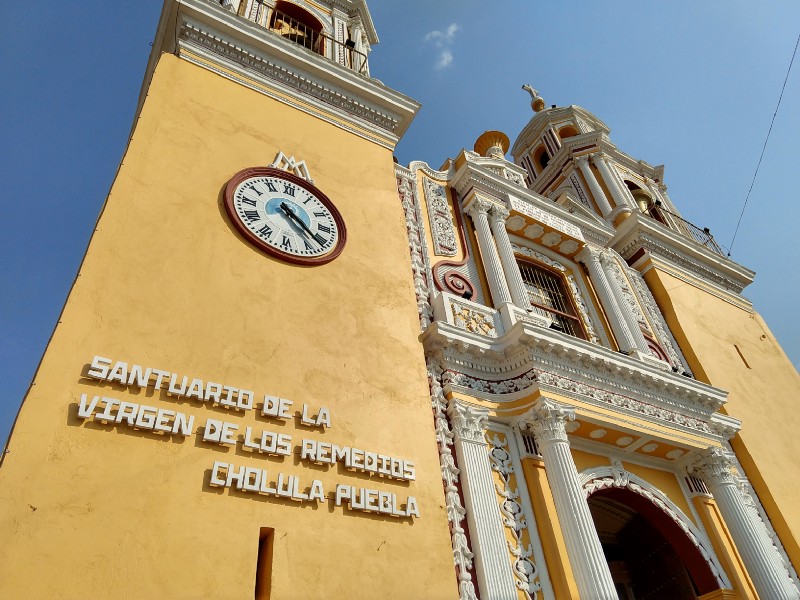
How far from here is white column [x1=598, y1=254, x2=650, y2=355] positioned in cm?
1047

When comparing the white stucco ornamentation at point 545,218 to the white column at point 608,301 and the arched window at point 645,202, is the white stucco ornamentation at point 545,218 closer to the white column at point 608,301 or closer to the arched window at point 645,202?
the white column at point 608,301

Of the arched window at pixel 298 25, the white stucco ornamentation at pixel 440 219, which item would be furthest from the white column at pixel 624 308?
the arched window at pixel 298 25

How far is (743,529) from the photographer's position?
846 centimetres

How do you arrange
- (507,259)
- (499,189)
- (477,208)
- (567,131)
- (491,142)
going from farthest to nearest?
1. (567,131)
2. (491,142)
3. (499,189)
4. (477,208)
5. (507,259)

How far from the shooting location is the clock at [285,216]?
6879 mm

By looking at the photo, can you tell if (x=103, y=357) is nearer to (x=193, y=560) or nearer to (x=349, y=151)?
(x=193, y=560)

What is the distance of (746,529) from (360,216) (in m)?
6.63

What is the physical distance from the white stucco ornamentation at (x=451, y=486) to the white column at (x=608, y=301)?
4.14m

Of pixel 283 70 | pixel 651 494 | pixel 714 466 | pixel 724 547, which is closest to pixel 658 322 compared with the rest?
pixel 714 466

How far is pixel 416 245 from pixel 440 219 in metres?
1.09

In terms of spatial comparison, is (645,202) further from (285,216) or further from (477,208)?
(285,216)

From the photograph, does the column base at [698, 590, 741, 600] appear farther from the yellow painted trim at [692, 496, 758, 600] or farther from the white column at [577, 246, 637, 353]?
the white column at [577, 246, 637, 353]

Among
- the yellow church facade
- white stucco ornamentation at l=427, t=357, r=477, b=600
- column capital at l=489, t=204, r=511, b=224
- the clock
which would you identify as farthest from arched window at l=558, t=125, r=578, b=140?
white stucco ornamentation at l=427, t=357, r=477, b=600

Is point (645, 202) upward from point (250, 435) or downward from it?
upward
